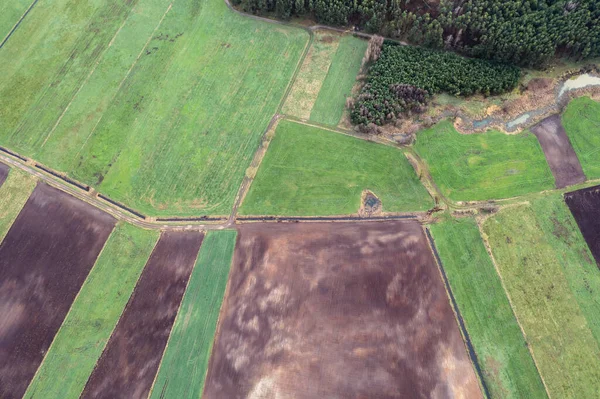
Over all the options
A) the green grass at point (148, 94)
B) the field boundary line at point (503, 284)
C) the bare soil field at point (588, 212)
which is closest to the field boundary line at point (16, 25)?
the green grass at point (148, 94)

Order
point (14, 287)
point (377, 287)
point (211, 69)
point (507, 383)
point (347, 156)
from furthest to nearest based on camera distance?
point (211, 69) → point (347, 156) → point (14, 287) → point (377, 287) → point (507, 383)

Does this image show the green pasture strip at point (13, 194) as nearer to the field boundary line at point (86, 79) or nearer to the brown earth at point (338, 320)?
the field boundary line at point (86, 79)

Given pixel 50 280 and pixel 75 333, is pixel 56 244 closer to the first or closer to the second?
pixel 50 280

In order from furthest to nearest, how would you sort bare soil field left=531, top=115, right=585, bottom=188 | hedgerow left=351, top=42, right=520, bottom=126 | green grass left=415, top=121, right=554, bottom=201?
hedgerow left=351, top=42, right=520, bottom=126 < bare soil field left=531, top=115, right=585, bottom=188 < green grass left=415, top=121, right=554, bottom=201

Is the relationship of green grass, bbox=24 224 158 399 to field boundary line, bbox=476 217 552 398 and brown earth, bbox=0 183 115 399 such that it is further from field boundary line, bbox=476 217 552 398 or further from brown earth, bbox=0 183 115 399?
field boundary line, bbox=476 217 552 398

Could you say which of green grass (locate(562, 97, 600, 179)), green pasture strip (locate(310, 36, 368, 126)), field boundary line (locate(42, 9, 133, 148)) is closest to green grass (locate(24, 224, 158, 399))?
field boundary line (locate(42, 9, 133, 148))

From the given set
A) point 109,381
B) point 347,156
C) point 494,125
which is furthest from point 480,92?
point 109,381
